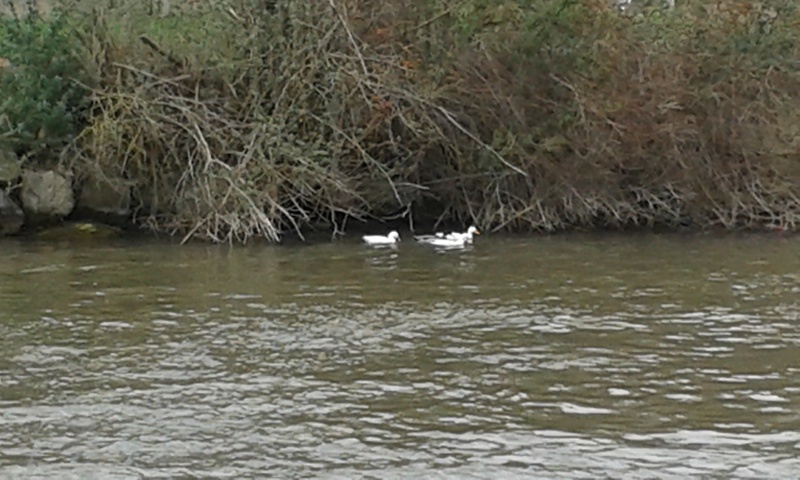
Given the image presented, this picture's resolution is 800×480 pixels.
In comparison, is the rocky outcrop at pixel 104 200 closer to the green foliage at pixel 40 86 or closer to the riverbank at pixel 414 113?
the riverbank at pixel 414 113

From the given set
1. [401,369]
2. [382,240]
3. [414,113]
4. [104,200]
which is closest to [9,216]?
[104,200]

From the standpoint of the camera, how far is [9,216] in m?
23.5

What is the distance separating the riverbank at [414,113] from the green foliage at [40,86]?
4cm

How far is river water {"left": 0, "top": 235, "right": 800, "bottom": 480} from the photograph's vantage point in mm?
8867

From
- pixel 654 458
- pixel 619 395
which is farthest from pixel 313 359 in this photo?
pixel 654 458

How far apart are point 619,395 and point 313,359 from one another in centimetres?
310

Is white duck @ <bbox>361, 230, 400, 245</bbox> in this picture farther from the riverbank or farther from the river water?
the river water

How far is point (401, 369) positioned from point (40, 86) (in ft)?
47.3

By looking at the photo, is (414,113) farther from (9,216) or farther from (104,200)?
(9,216)

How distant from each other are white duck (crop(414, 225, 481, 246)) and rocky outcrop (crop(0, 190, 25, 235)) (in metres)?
7.37

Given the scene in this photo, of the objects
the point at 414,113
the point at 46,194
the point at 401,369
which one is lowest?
the point at 401,369


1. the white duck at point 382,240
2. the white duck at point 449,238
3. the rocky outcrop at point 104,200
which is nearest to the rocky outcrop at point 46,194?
the rocky outcrop at point 104,200

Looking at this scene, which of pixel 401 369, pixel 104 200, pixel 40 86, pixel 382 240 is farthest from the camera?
pixel 104 200

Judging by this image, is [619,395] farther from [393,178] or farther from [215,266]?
[393,178]
